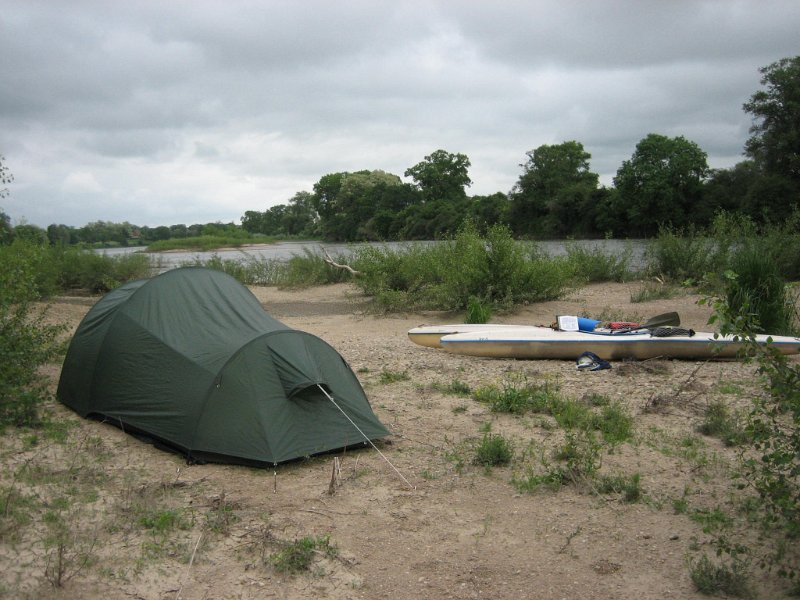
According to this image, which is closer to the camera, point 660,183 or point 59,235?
point 59,235

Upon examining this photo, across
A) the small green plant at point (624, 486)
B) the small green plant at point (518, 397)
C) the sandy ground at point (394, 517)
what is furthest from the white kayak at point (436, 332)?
the small green plant at point (624, 486)

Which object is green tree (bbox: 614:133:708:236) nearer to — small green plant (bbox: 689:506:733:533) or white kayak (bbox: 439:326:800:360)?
white kayak (bbox: 439:326:800:360)

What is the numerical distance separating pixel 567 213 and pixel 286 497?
162 feet

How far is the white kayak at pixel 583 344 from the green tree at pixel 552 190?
40947 mm

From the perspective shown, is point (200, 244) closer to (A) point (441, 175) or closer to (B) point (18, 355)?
(A) point (441, 175)

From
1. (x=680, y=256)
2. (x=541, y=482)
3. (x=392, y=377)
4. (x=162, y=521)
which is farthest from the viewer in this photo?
(x=680, y=256)

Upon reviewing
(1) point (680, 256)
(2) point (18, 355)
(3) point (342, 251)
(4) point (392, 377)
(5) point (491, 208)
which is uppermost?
(5) point (491, 208)

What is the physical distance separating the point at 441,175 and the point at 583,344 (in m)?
61.1

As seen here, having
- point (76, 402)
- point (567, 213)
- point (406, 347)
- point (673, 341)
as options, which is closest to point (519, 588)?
point (76, 402)

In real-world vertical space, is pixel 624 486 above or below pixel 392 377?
below

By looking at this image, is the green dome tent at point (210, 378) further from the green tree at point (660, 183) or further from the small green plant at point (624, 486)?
the green tree at point (660, 183)

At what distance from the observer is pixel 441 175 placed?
69812mm

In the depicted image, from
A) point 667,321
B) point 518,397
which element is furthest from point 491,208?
point 518,397

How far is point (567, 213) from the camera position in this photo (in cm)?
5231
